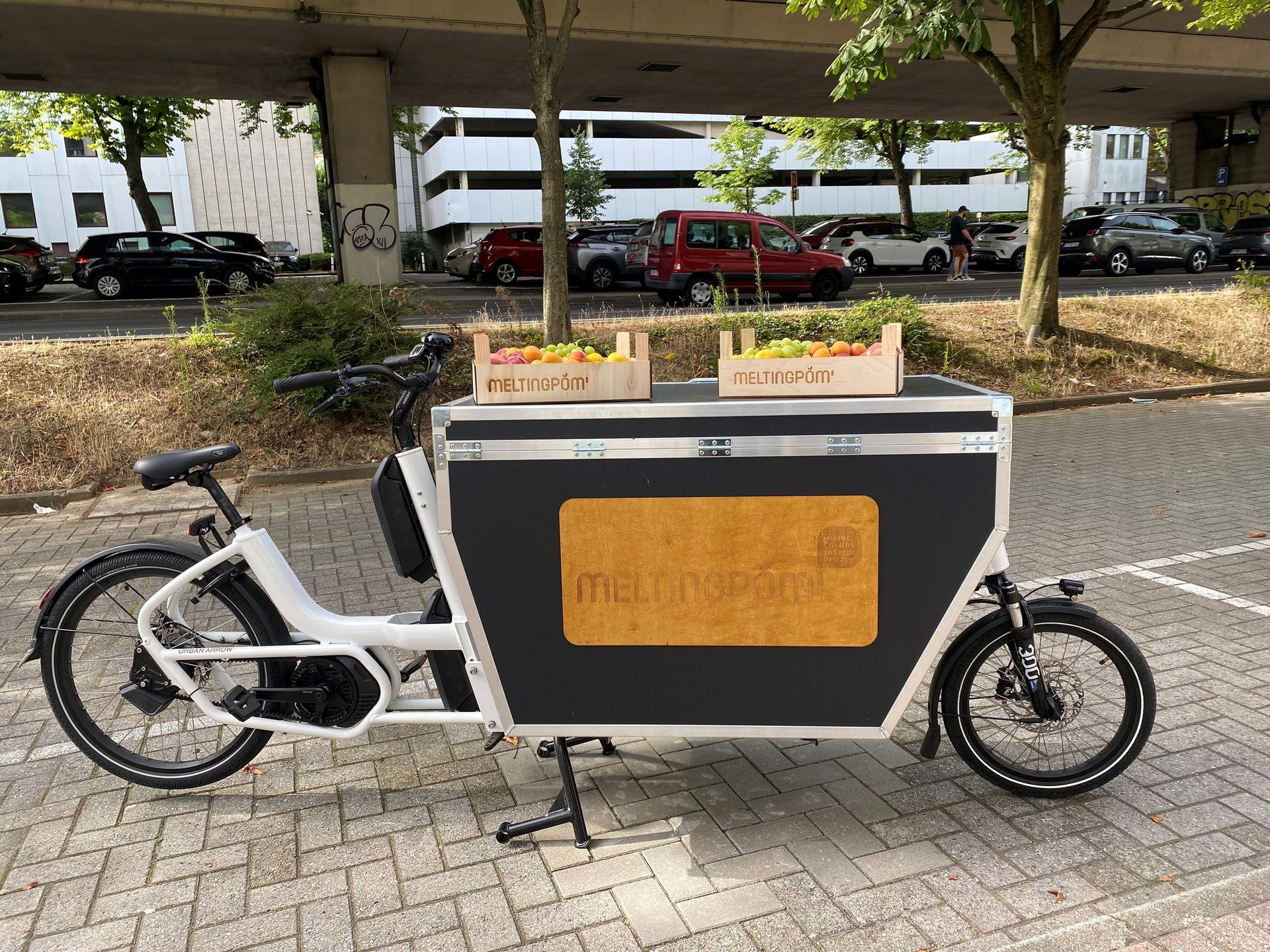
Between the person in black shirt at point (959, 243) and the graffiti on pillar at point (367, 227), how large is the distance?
11780 mm

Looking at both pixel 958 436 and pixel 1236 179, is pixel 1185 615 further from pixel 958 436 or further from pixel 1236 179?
pixel 1236 179

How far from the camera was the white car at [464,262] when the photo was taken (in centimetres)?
2698

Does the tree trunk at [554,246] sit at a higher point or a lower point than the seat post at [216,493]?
higher

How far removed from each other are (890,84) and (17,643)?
845 inches

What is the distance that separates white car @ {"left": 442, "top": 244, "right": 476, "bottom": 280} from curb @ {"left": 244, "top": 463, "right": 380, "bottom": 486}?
61.9ft

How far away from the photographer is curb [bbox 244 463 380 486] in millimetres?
8172

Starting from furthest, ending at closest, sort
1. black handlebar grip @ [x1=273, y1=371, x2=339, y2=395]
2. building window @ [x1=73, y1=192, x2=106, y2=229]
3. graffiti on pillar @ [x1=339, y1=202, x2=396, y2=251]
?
1. building window @ [x1=73, y1=192, x2=106, y2=229]
2. graffiti on pillar @ [x1=339, y1=202, x2=396, y2=251]
3. black handlebar grip @ [x1=273, y1=371, x2=339, y2=395]

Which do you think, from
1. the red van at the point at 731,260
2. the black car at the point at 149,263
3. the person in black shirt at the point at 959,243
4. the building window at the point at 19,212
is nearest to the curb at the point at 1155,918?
the red van at the point at 731,260

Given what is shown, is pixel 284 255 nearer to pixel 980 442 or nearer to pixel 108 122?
pixel 108 122

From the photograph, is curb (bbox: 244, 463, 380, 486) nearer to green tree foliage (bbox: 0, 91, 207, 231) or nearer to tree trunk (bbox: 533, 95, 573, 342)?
tree trunk (bbox: 533, 95, 573, 342)

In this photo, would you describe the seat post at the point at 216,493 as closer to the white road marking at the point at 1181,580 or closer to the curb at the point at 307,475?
the white road marking at the point at 1181,580

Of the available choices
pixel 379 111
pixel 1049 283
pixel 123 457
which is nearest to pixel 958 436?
pixel 123 457

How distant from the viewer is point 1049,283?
11.7m

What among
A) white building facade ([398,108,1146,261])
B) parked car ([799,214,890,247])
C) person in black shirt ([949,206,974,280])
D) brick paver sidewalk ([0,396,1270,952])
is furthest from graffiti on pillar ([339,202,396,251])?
white building facade ([398,108,1146,261])
